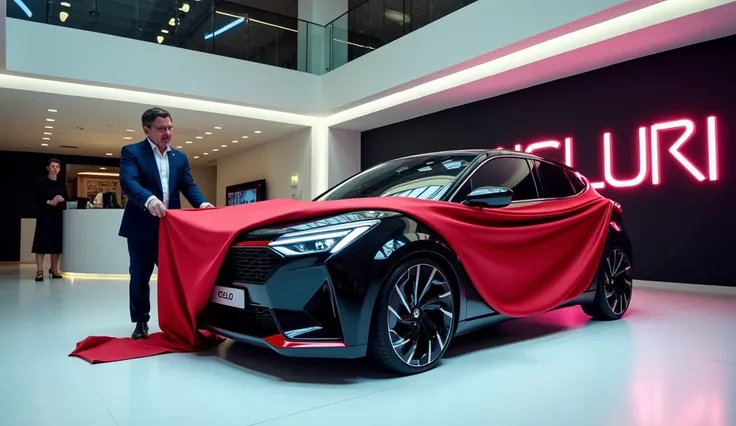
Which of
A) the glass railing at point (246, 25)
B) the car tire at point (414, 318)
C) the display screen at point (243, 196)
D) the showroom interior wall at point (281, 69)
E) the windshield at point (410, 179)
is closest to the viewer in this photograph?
the car tire at point (414, 318)

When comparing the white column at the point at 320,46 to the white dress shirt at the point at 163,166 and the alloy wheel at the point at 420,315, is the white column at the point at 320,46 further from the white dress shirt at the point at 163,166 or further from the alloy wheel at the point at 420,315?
the alloy wheel at the point at 420,315

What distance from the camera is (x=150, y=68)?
28.6 feet

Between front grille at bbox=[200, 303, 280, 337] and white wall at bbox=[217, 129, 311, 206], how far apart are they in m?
9.27

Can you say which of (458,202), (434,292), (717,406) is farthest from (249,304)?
(717,406)

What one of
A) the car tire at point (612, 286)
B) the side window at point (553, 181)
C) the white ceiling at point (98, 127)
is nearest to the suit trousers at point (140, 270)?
the side window at point (553, 181)

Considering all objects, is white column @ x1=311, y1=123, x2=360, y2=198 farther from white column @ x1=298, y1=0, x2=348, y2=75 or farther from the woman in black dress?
the woman in black dress

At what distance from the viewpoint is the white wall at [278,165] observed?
12.1m

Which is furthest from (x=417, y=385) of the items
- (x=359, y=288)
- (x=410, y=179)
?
(x=410, y=179)

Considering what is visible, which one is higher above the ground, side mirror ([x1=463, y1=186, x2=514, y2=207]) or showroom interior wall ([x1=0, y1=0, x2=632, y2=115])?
showroom interior wall ([x1=0, y1=0, x2=632, y2=115])

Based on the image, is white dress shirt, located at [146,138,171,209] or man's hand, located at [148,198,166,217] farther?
white dress shirt, located at [146,138,171,209]

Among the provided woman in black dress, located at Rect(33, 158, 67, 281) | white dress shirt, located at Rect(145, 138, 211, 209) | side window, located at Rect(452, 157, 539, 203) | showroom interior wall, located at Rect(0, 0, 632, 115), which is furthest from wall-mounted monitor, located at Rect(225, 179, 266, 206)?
side window, located at Rect(452, 157, 539, 203)

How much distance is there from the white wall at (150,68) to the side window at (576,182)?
24.0 feet

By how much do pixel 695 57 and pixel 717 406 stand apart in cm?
552

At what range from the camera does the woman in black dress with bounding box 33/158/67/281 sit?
7.19 meters
